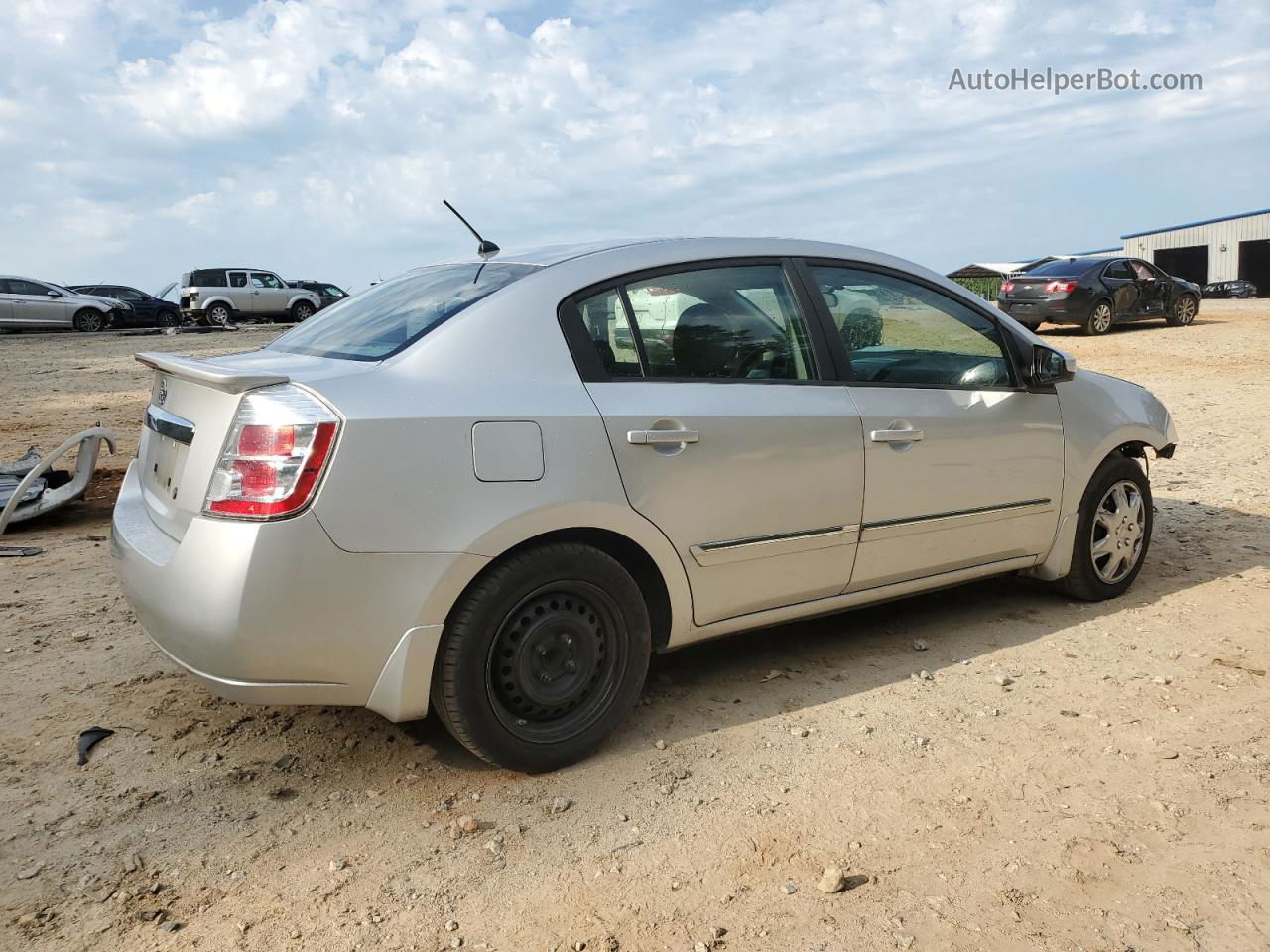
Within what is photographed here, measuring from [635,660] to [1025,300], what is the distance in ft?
59.0

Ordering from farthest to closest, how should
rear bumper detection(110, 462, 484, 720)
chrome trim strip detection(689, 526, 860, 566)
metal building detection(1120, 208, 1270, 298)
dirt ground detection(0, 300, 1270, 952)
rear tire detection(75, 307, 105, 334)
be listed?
1. metal building detection(1120, 208, 1270, 298)
2. rear tire detection(75, 307, 105, 334)
3. chrome trim strip detection(689, 526, 860, 566)
4. rear bumper detection(110, 462, 484, 720)
5. dirt ground detection(0, 300, 1270, 952)

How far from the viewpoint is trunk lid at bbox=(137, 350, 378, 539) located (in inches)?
123

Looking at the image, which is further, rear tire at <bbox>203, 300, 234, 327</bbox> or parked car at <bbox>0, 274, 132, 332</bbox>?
rear tire at <bbox>203, 300, 234, 327</bbox>

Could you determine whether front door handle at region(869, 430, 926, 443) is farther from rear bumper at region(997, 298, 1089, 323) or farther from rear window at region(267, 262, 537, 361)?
rear bumper at region(997, 298, 1089, 323)

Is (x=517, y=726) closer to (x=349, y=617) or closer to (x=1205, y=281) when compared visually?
(x=349, y=617)

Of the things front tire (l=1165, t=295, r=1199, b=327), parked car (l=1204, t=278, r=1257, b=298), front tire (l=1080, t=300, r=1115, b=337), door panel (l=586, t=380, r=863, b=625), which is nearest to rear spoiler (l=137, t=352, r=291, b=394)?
door panel (l=586, t=380, r=863, b=625)

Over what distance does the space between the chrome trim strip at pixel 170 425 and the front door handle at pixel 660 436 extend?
132cm

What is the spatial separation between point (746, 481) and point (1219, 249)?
199ft

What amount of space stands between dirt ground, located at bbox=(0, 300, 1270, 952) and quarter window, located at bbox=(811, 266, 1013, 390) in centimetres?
113

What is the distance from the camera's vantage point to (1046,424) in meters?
4.70

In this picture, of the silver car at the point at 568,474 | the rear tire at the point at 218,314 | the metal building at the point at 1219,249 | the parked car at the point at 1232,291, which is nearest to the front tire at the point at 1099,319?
the silver car at the point at 568,474

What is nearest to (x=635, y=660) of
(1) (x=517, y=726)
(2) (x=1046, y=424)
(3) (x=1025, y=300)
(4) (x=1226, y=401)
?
(1) (x=517, y=726)

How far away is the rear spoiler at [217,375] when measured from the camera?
10.2ft

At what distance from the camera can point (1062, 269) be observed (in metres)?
20.0
